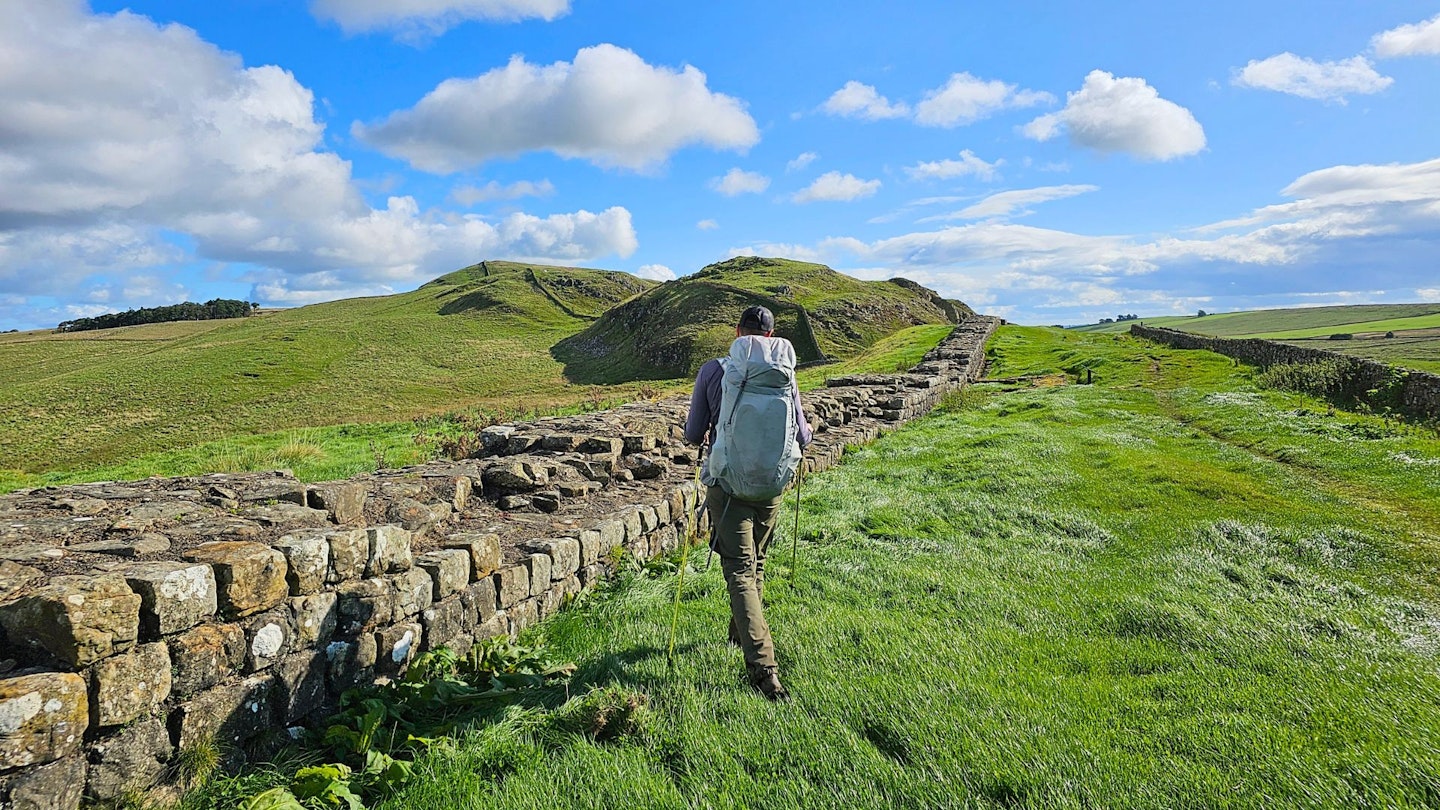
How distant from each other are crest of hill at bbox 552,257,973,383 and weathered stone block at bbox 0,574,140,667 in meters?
57.6

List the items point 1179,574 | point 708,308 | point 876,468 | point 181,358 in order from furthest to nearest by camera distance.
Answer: point 708,308 < point 181,358 < point 876,468 < point 1179,574

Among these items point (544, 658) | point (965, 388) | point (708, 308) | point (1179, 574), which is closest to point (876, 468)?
point (1179, 574)

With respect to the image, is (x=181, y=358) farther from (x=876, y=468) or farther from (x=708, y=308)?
(x=876, y=468)

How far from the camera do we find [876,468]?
12.7m

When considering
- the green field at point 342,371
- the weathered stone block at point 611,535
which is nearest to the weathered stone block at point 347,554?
the weathered stone block at point 611,535

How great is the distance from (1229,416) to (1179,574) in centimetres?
1391

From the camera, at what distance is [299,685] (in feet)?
13.4

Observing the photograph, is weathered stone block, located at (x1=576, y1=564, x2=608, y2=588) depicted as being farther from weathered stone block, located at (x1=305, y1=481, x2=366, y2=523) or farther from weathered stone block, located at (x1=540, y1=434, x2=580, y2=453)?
weathered stone block, located at (x1=540, y1=434, x2=580, y2=453)

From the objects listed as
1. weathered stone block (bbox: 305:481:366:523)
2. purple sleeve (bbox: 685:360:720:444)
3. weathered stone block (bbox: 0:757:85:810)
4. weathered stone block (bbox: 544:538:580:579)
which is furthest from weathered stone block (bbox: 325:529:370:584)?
purple sleeve (bbox: 685:360:720:444)

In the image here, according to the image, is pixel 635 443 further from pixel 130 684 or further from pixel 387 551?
pixel 130 684

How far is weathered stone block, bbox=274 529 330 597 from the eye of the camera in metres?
4.25

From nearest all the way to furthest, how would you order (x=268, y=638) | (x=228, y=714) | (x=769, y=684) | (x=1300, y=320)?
(x=228, y=714) < (x=268, y=638) < (x=769, y=684) < (x=1300, y=320)

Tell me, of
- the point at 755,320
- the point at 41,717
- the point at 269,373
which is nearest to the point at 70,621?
the point at 41,717

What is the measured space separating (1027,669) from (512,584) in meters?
4.07
